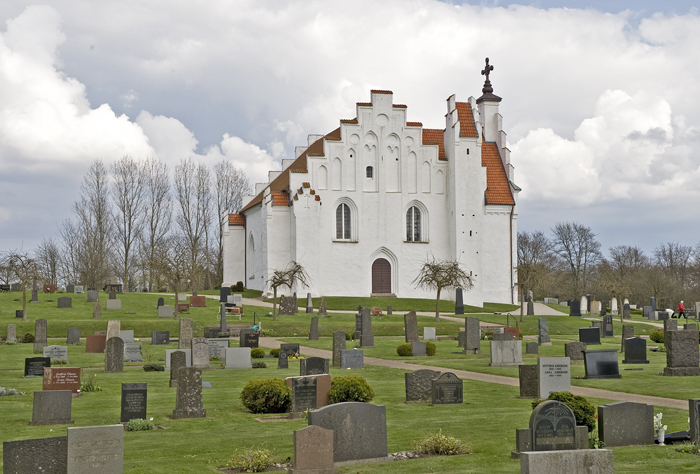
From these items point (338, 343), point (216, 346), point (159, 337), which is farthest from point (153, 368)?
point (159, 337)

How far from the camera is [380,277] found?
2263 inches

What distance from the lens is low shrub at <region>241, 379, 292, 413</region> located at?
1505 centimetres

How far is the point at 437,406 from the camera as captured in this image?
1544cm

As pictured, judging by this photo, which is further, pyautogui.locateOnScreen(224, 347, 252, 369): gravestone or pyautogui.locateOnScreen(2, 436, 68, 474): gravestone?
pyautogui.locateOnScreen(224, 347, 252, 369): gravestone

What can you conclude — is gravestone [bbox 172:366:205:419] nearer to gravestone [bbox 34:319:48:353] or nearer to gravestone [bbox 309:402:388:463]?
gravestone [bbox 309:402:388:463]

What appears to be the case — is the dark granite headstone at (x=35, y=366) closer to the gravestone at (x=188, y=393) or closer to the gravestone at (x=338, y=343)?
the gravestone at (x=338, y=343)

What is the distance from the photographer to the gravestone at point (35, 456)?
8016 millimetres

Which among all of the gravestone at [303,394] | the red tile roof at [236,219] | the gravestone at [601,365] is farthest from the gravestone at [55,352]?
the red tile roof at [236,219]

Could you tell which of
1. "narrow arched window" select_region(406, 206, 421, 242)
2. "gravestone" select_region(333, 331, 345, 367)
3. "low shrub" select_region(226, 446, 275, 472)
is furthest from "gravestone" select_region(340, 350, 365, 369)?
"narrow arched window" select_region(406, 206, 421, 242)

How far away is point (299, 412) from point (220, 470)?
4.20 meters

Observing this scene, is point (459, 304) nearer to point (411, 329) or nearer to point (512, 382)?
point (411, 329)

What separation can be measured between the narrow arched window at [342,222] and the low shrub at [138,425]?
43981mm

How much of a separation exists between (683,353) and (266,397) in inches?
467

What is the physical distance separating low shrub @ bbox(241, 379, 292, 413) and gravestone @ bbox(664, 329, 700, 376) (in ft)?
36.3
